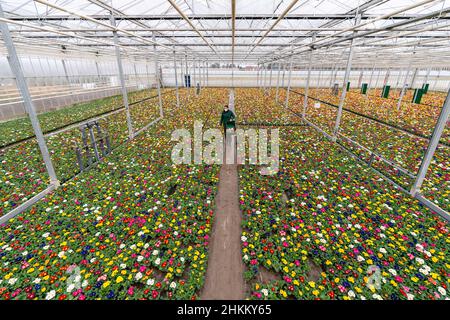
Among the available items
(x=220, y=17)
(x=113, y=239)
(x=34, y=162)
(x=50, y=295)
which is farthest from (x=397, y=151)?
(x=34, y=162)

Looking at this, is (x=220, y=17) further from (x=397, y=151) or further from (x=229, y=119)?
(x=397, y=151)

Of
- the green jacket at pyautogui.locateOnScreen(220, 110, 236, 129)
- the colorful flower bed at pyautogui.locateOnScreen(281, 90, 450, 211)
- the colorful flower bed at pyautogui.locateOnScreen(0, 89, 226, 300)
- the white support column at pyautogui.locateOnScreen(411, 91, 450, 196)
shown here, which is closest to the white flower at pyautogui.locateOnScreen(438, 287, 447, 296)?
the colorful flower bed at pyautogui.locateOnScreen(281, 90, 450, 211)

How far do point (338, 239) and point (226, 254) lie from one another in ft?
7.66

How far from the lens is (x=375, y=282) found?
3289mm

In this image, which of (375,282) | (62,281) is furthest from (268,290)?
(62,281)

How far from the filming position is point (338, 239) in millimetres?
4180

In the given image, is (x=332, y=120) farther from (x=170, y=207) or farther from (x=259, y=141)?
(x=170, y=207)

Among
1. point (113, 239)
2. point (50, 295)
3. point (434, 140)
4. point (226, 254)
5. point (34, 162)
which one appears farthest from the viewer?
point (34, 162)

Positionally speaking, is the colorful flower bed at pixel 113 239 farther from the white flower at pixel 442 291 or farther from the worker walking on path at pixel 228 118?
the white flower at pixel 442 291

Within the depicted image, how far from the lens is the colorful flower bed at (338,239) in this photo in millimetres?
3250

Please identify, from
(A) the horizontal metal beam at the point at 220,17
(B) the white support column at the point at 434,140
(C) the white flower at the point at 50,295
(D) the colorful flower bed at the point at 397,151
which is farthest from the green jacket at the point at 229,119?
(C) the white flower at the point at 50,295

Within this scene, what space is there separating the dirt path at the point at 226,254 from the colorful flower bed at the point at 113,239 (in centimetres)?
19

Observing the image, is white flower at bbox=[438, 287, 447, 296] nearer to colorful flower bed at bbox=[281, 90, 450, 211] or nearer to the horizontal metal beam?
colorful flower bed at bbox=[281, 90, 450, 211]
